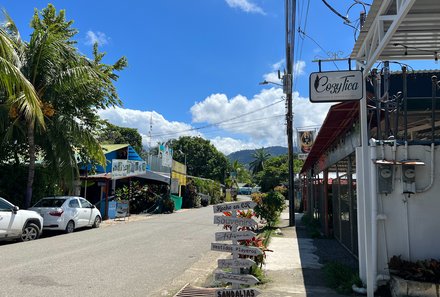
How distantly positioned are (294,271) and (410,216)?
2.95 m

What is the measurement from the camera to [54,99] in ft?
60.6

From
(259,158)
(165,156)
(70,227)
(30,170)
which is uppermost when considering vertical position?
(259,158)

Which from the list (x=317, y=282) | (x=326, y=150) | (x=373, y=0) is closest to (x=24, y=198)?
(x=326, y=150)

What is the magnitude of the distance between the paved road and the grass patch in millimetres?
2474

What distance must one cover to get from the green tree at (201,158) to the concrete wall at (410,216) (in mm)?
69897

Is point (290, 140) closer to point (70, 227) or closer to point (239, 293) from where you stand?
point (70, 227)

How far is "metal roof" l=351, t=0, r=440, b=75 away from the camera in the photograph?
5637 millimetres

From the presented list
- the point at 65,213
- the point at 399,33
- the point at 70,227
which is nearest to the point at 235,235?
→ the point at 399,33

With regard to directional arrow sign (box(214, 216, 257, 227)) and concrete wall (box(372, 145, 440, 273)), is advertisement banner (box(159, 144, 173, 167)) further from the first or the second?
concrete wall (box(372, 145, 440, 273))

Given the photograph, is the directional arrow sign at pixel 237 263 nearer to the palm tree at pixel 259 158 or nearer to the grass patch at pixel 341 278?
the grass patch at pixel 341 278

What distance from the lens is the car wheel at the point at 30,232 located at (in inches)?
559

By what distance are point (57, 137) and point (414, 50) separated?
50.7 ft

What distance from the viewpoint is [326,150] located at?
14898 millimetres

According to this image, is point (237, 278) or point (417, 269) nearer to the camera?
point (237, 278)
